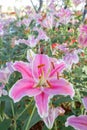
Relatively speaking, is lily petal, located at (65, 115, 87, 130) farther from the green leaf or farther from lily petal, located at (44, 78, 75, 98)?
the green leaf

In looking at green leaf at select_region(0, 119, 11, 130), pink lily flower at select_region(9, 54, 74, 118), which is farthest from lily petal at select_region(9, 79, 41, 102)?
green leaf at select_region(0, 119, 11, 130)

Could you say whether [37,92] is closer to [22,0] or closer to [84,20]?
[84,20]

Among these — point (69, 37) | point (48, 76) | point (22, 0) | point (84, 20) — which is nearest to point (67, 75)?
point (48, 76)

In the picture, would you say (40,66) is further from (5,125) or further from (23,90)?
(5,125)

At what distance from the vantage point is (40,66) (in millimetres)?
691

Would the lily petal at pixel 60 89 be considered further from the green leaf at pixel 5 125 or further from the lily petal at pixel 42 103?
the green leaf at pixel 5 125

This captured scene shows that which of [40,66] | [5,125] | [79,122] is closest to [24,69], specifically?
[40,66]

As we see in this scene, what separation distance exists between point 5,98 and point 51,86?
0.35 m

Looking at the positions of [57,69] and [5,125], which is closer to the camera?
[57,69]

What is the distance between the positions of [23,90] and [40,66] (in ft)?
0.19

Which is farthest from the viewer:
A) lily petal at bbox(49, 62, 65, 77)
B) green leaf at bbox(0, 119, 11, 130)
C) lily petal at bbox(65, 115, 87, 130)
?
green leaf at bbox(0, 119, 11, 130)

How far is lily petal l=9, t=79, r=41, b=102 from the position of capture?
66cm

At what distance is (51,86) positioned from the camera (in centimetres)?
69

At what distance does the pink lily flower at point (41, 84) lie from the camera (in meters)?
0.67
